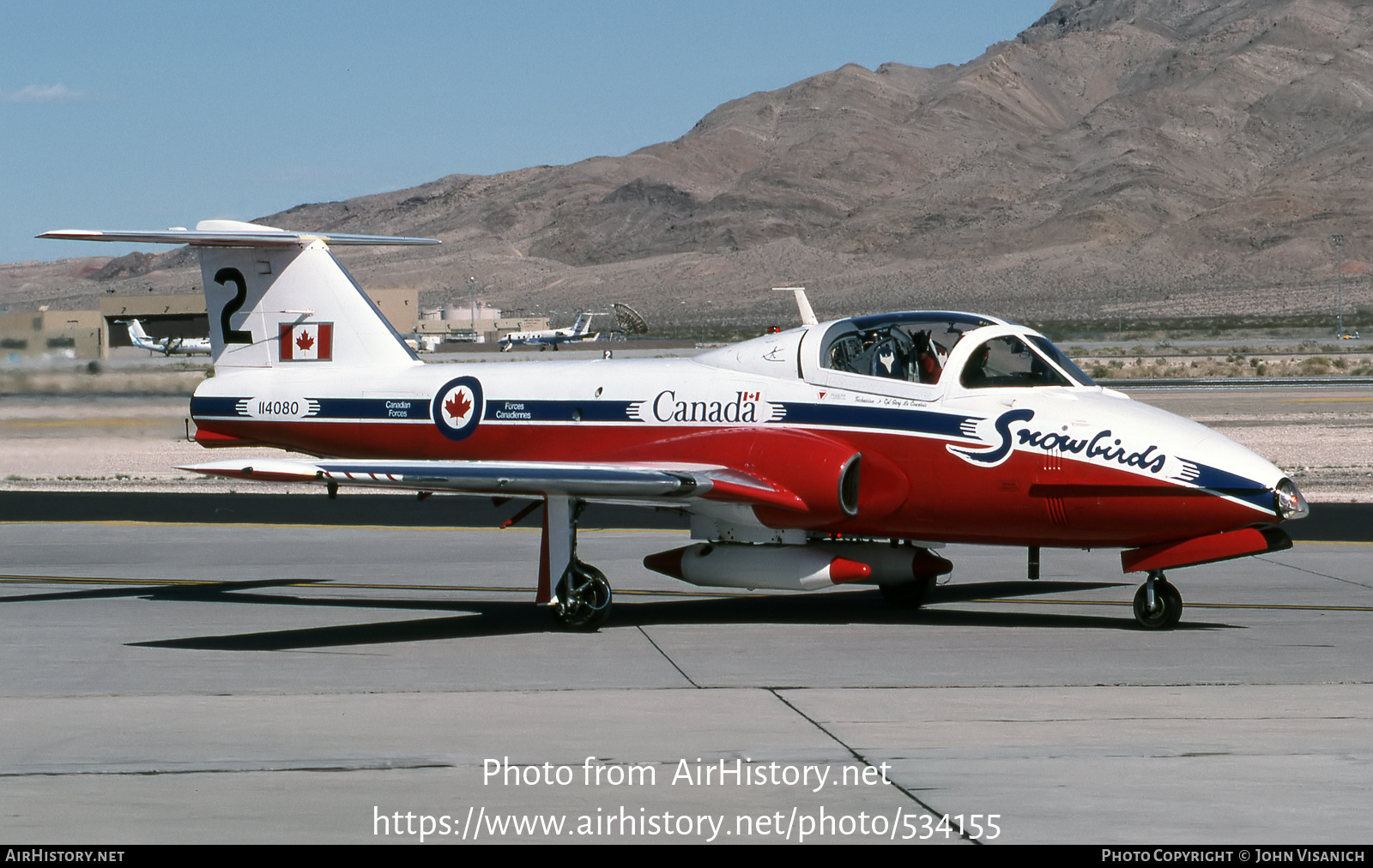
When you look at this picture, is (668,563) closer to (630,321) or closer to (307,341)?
(307,341)

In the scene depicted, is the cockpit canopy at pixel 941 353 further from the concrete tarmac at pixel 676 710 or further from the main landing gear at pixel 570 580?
the main landing gear at pixel 570 580

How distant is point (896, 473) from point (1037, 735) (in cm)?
468

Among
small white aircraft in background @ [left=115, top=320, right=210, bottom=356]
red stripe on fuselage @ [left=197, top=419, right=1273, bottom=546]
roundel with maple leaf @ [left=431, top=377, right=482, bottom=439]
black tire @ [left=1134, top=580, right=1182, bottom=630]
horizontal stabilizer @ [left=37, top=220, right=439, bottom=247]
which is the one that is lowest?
small white aircraft in background @ [left=115, top=320, right=210, bottom=356]

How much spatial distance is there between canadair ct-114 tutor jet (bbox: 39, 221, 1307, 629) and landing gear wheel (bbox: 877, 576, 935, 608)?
26mm

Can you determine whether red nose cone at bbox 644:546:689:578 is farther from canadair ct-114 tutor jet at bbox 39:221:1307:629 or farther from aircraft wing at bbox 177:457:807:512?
aircraft wing at bbox 177:457:807:512

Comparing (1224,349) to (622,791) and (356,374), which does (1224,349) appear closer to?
(356,374)

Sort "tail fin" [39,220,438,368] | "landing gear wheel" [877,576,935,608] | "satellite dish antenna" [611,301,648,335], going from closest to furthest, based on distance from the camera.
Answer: "landing gear wheel" [877,576,935,608]
"tail fin" [39,220,438,368]
"satellite dish antenna" [611,301,648,335]

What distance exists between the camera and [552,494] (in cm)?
1430

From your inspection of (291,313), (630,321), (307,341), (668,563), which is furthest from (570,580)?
(630,321)

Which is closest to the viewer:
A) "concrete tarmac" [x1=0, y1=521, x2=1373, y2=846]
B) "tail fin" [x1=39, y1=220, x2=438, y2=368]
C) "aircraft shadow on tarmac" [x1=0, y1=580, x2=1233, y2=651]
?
"concrete tarmac" [x1=0, y1=521, x2=1373, y2=846]

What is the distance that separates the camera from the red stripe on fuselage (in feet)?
44.7

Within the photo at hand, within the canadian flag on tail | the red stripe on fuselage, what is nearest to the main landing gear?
the red stripe on fuselage

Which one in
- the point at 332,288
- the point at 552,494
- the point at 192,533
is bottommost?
the point at 192,533

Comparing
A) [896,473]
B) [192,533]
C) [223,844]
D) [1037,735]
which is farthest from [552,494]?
[192,533]
